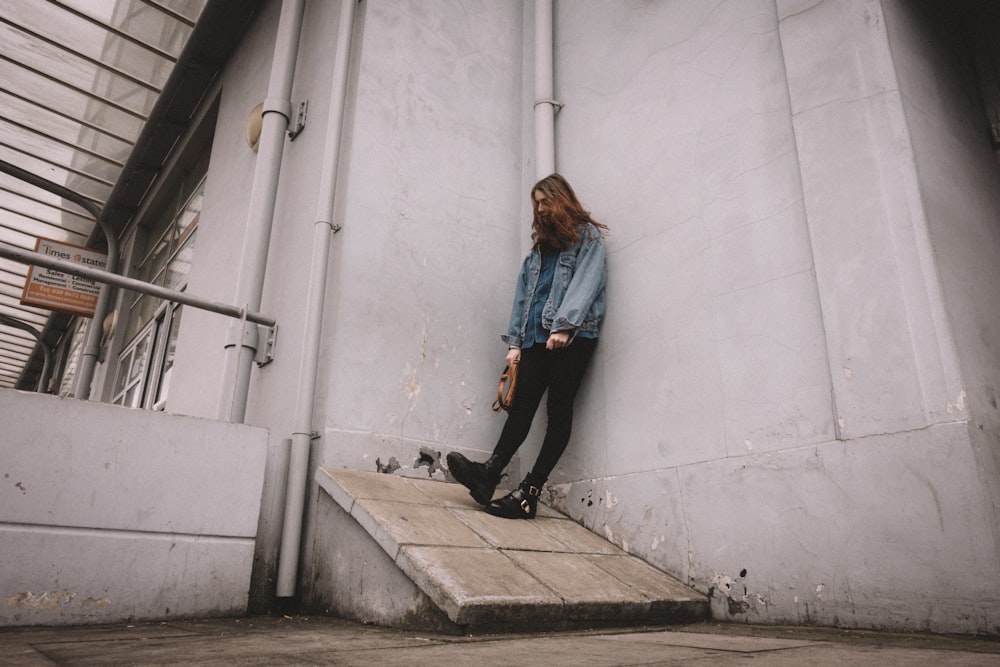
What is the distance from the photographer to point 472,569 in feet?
7.33

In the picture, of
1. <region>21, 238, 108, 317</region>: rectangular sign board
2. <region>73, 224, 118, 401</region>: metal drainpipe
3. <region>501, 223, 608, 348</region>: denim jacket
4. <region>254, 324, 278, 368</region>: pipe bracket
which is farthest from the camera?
<region>73, 224, 118, 401</region>: metal drainpipe

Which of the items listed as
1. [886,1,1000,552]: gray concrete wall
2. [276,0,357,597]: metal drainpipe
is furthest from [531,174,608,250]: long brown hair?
[886,1,1000,552]: gray concrete wall

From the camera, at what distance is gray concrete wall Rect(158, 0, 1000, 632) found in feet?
7.51

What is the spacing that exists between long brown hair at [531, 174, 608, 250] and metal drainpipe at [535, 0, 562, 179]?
1.77 feet

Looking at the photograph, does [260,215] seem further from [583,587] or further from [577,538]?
[583,587]

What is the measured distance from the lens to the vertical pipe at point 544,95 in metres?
4.13

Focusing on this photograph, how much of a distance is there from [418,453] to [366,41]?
2489mm

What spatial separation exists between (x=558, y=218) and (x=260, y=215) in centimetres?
179

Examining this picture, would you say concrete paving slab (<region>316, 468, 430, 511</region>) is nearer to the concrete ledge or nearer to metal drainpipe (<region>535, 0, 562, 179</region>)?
the concrete ledge

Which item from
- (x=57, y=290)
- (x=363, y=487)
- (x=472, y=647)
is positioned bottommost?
(x=472, y=647)

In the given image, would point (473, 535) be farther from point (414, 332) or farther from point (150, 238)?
point (150, 238)

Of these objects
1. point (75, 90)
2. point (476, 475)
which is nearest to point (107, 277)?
point (476, 475)

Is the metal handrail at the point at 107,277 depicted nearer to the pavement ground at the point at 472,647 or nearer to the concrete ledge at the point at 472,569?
the concrete ledge at the point at 472,569

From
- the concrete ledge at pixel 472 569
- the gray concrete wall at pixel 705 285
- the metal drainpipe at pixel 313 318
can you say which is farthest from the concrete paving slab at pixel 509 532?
the metal drainpipe at pixel 313 318
